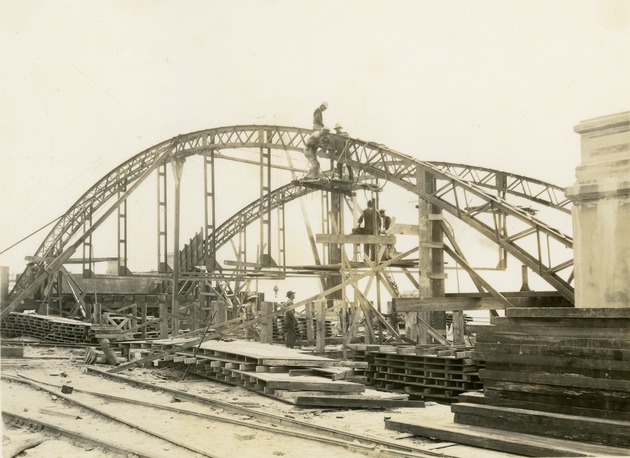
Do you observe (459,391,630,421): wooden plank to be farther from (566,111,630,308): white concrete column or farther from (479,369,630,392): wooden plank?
(566,111,630,308): white concrete column

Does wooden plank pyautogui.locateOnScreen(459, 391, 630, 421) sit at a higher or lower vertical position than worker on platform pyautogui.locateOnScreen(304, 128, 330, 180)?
lower

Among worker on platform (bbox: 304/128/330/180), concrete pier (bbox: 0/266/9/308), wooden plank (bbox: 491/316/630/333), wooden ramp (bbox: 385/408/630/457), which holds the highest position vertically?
worker on platform (bbox: 304/128/330/180)

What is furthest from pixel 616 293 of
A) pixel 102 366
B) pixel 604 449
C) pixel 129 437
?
pixel 102 366

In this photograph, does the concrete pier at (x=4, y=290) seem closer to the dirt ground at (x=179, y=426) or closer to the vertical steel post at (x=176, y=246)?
the vertical steel post at (x=176, y=246)

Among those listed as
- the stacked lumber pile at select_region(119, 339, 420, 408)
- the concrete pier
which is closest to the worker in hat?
the stacked lumber pile at select_region(119, 339, 420, 408)

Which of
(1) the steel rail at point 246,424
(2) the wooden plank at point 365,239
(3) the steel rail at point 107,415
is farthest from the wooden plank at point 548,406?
(2) the wooden plank at point 365,239

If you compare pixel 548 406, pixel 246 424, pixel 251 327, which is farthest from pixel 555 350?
pixel 251 327
